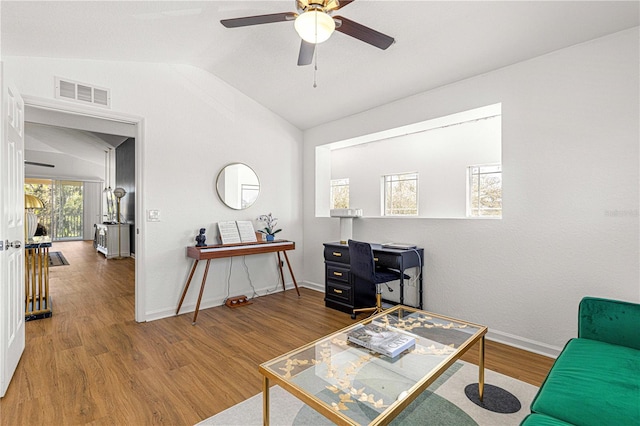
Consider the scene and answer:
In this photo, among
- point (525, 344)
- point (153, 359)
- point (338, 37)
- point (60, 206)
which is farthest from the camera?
point (60, 206)

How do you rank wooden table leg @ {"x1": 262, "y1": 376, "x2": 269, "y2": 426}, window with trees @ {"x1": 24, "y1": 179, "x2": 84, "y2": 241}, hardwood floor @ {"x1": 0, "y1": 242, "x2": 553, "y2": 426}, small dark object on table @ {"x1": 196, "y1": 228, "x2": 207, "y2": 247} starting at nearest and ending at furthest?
wooden table leg @ {"x1": 262, "y1": 376, "x2": 269, "y2": 426} → hardwood floor @ {"x1": 0, "y1": 242, "x2": 553, "y2": 426} → small dark object on table @ {"x1": 196, "y1": 228, "x2": 207, "y2": 247} → window with trees @ {"x1": 24, "y1": 179, "x2": 84, "y2": 241}

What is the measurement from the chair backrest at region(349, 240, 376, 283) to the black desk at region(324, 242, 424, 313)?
225 mm

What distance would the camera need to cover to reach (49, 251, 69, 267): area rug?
661 cm

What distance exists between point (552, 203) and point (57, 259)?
31.0 ft

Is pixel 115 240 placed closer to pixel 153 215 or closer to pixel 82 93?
pixel 153 215

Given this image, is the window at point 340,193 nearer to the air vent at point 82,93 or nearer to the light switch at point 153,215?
the light switch at point 153,215

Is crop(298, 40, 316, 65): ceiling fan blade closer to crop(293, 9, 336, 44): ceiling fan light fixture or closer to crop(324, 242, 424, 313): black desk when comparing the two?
crop(293, 9, 336, 44): ceiling fan light fixture

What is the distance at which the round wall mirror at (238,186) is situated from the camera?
402cm

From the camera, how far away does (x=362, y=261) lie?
3264 millimetres

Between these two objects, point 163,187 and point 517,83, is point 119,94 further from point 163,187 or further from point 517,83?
point 517,83

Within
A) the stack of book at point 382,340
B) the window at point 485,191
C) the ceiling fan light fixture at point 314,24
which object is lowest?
the stack of book at point 382,340

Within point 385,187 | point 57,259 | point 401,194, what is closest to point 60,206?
point 57,259

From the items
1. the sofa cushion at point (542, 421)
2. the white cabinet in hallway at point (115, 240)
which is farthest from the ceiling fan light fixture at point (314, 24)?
the white cabinet in hallway at point (115, 240)

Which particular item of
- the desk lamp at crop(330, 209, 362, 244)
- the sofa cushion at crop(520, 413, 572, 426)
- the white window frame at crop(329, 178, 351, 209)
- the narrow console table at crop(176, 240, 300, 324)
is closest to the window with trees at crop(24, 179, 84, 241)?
the narrow console table at crop(176, 240, 300, 324)
